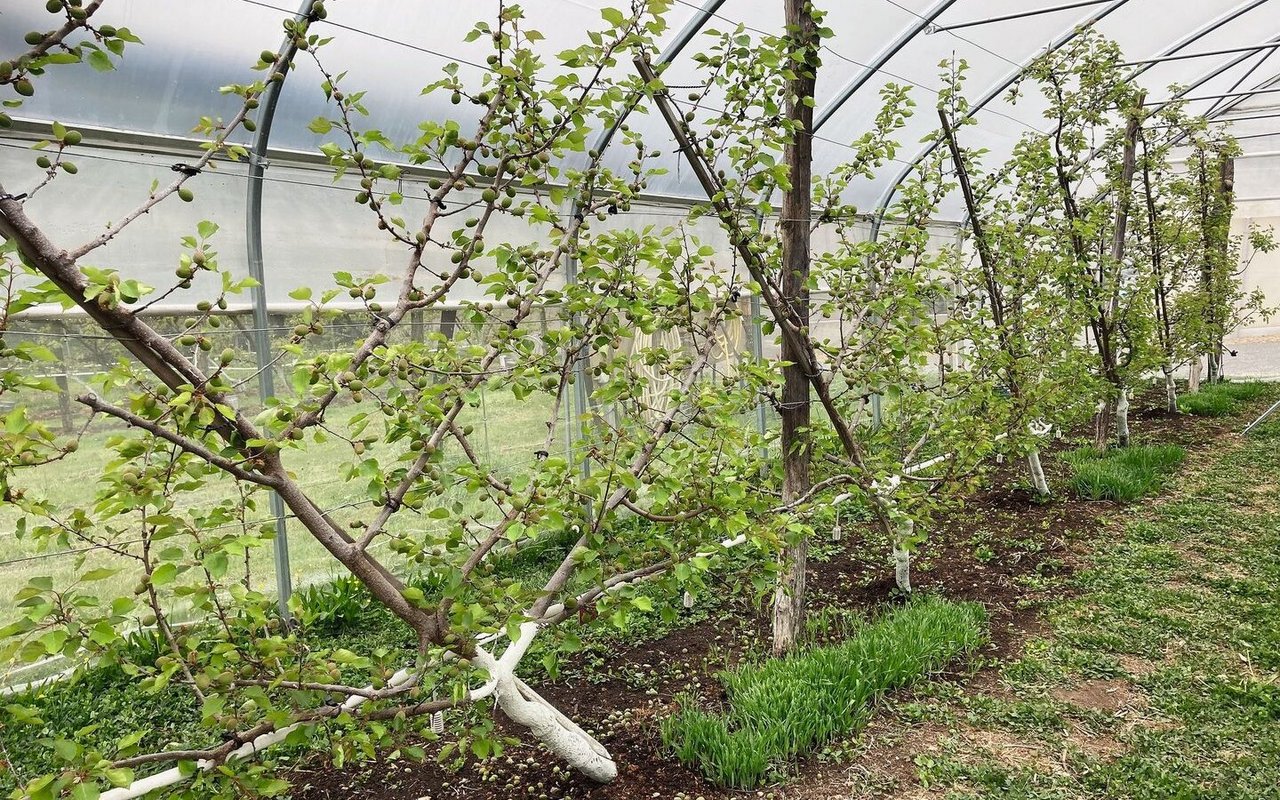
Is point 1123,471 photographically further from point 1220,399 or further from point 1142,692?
point 1220,399

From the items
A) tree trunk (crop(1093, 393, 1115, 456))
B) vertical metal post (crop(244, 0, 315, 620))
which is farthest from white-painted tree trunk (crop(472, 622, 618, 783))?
tree trunk (crop(1093, 393, 1115, 456))

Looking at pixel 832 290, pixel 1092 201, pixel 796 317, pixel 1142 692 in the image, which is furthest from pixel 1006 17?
pixel 1142 692

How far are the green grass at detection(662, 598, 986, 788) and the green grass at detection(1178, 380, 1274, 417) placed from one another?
22.7 ft

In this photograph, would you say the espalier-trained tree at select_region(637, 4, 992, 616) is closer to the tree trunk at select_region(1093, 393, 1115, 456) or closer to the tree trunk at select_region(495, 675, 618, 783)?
the tree trunk at select_region(495, 675, 618, 783)

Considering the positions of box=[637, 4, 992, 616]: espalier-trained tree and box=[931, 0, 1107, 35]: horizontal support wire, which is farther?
box=[931, 0, 1107, 35]: horizontal support wire

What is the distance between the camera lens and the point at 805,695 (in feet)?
9.57

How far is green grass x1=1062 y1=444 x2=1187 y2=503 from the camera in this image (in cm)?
585

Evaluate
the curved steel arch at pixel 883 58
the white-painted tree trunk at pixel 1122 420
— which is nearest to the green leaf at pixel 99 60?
the curved steel arch at pixel 883 58

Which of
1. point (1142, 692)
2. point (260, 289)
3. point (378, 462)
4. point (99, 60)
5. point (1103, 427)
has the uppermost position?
point (99, 60)

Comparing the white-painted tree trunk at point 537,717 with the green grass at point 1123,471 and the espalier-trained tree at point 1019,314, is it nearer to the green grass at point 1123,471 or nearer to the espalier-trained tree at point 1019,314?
the espalier-trained tree at point 1019,314

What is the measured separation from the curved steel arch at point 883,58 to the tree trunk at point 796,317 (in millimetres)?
3145

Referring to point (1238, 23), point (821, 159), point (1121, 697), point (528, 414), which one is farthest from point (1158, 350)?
point (528, 414)

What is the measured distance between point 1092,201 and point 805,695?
573cm

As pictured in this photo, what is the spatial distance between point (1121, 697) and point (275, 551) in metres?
4.20
